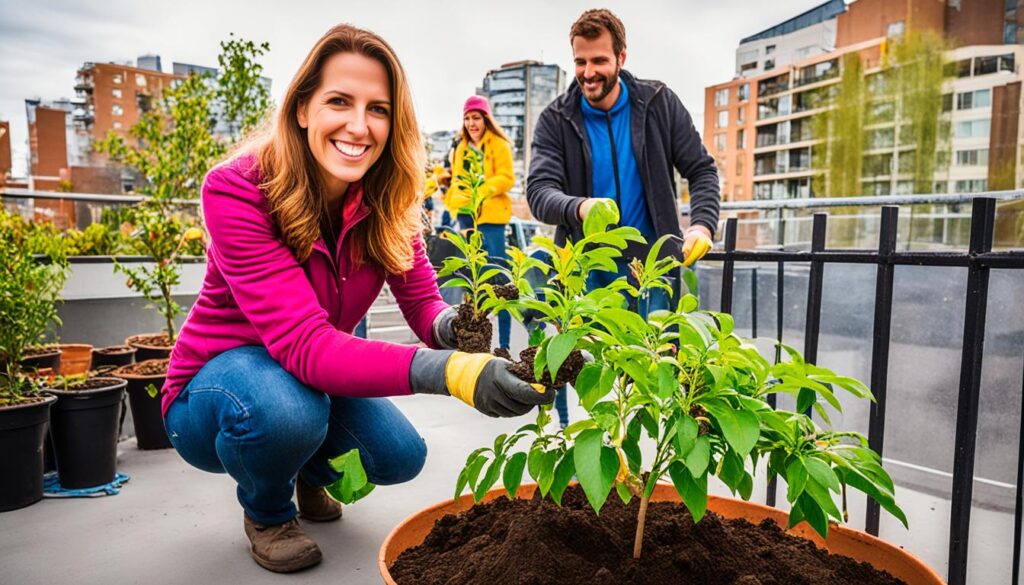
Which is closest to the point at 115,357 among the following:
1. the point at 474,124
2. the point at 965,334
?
the point at 474,124

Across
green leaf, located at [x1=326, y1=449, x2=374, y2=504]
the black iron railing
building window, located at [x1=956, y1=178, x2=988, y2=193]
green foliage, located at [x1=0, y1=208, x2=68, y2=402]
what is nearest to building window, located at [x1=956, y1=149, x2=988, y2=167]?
building window, located at [x1=956, y1=178, x2=988, y2=193]

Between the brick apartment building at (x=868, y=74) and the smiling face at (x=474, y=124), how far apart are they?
22.0 feet

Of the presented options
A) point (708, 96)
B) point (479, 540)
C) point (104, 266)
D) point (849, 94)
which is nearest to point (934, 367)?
point (479, 540)

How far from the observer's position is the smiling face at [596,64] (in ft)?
7.03

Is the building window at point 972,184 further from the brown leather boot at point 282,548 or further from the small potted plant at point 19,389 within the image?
the small potted plant at point 19,389

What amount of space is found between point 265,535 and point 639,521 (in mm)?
1015

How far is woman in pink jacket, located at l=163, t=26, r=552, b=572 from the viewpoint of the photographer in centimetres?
124

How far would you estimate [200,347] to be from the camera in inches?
58.4

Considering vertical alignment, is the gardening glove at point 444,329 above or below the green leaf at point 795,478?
above

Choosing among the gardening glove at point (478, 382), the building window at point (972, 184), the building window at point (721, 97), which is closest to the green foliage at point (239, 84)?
the gardening glove at point (478, 382)

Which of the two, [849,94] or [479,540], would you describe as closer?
[479,540]

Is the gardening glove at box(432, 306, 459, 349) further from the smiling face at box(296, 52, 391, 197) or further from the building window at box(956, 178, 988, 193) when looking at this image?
the building window at box(956, 178, 988, 193)

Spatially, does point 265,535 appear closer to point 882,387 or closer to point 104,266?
point 882,387

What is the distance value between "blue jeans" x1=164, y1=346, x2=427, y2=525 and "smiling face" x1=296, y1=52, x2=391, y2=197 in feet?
1.54
